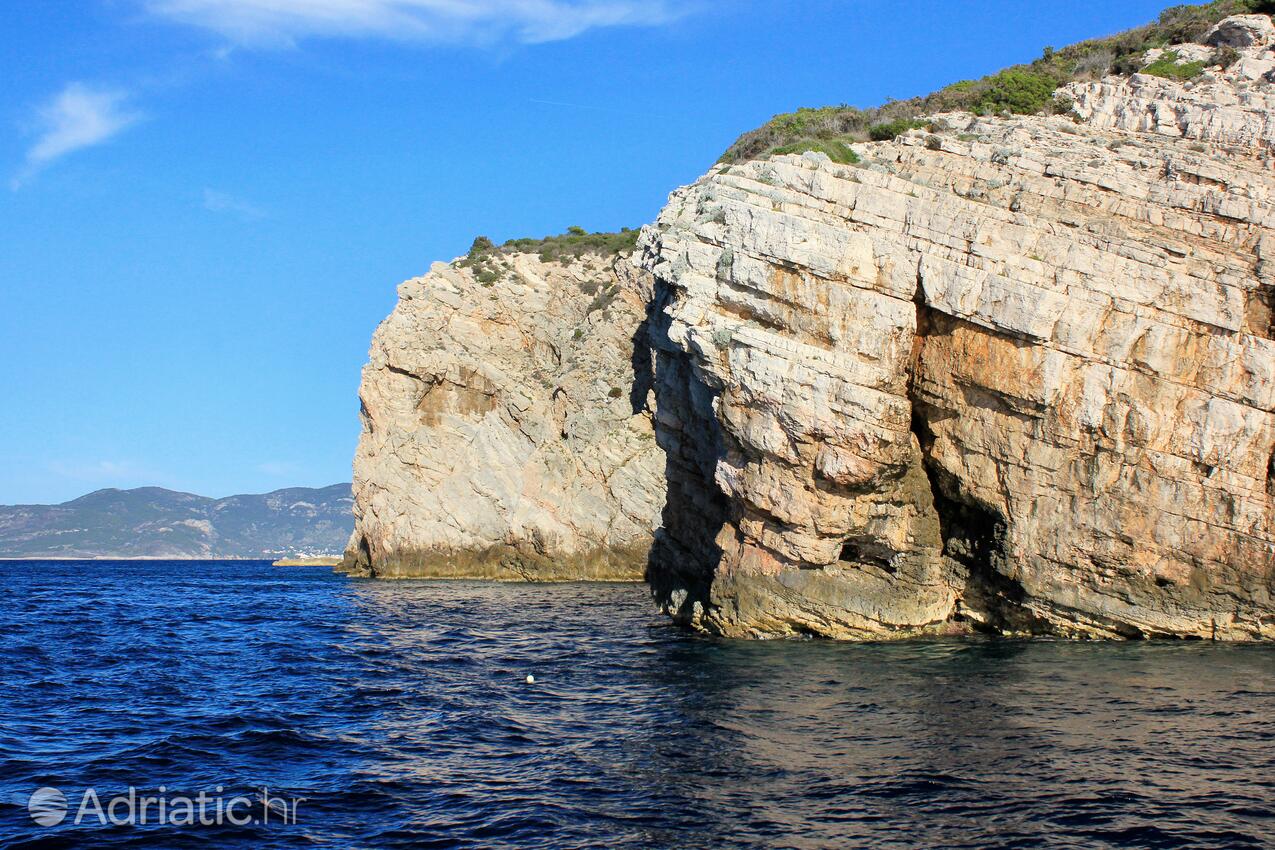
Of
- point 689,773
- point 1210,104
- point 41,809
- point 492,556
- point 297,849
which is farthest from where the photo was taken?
point 492,556

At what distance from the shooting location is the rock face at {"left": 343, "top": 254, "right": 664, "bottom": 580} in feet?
184

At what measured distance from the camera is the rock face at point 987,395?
22.3 m

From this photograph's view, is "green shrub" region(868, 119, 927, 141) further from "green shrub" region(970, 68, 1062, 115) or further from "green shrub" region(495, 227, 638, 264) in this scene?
"green shrub" region(495, 227, 638, 264)

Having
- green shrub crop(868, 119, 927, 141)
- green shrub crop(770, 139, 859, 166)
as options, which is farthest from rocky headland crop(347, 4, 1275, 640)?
green shrub crop(868, 119, 927, 141)

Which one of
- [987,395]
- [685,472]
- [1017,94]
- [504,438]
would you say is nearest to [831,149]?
[1017,94]

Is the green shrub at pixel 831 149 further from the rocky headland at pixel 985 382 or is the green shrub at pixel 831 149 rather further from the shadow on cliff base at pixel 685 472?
the shadow on cliff base at pixel 685 472

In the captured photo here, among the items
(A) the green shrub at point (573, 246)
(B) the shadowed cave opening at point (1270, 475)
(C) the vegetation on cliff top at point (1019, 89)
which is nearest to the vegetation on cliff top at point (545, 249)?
(A) the green shrub at point (573, 246)

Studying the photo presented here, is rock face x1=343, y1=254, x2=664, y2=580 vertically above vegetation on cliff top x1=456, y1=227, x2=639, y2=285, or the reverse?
vegetation on cliff top x1=456, y1=227, x2=639, y2=285

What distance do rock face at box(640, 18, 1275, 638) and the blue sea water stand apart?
70.1 inches

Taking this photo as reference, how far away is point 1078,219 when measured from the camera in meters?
24.7

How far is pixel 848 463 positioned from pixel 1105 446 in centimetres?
590

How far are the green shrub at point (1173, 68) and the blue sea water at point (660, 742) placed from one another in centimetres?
2135

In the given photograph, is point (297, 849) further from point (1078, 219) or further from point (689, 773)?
point (1078, 219)

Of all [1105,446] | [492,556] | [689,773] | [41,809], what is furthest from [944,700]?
Answer: [492,556]
